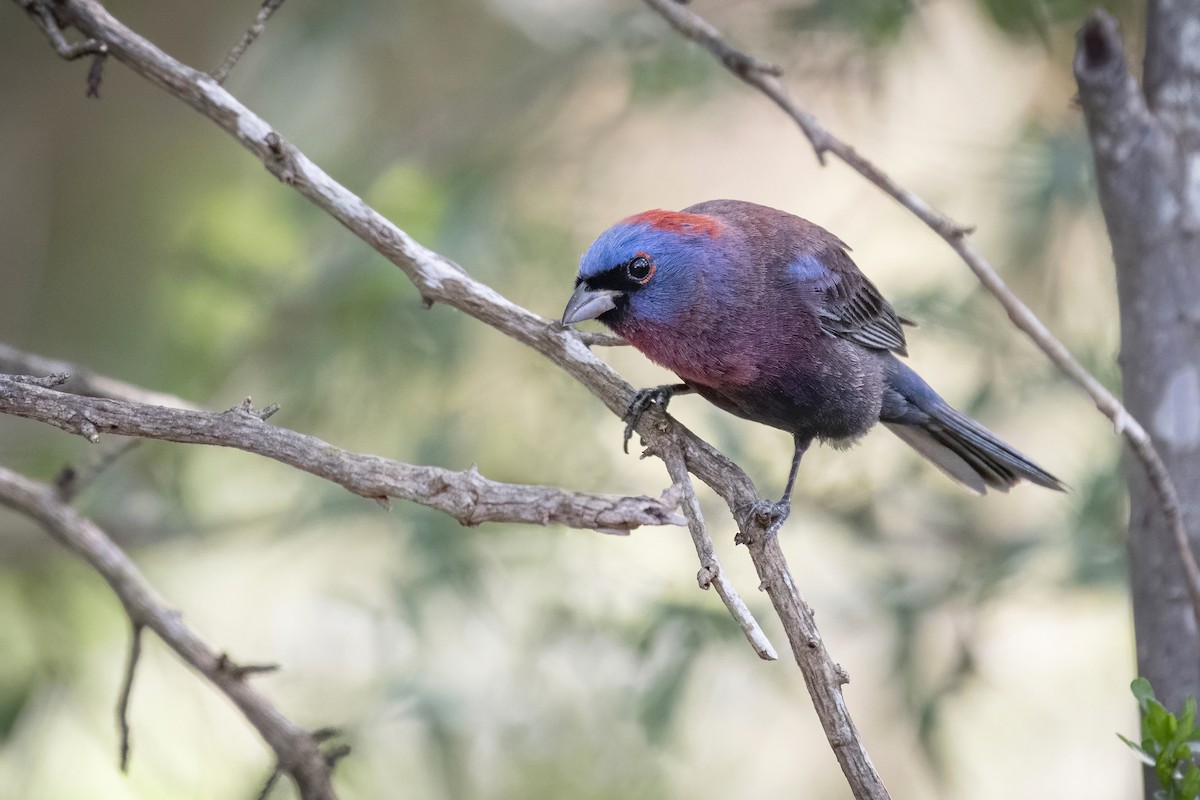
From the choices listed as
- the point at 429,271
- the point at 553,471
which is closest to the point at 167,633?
the point at 429,271

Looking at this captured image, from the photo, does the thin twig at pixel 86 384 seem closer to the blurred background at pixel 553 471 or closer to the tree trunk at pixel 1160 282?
the blurred background at pixel 553 471

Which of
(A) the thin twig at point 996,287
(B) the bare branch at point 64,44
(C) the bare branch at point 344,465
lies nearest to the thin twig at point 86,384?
(B) the bare branch at point 64,44

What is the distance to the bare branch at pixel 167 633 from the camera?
2.64 m

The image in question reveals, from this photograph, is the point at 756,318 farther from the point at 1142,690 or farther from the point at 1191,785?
the point at 1191,785

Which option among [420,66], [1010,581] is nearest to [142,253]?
[420,66]

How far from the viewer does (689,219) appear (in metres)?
2.80

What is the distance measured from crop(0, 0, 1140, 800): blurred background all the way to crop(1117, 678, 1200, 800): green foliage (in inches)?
64.6

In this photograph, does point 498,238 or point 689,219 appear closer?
point 689,219

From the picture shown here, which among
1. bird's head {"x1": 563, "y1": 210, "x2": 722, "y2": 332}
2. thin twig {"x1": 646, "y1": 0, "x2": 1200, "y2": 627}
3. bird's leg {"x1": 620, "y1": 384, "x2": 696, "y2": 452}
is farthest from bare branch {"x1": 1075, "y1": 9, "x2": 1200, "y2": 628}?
bird's leg {"x1": 620, "y1": 384, "x2": 696, "y2": 452}

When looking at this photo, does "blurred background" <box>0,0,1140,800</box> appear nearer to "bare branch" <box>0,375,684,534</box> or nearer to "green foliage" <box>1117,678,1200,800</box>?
"green foliage" <box>1117,678,1200,800</box>

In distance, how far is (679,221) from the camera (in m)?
2.77

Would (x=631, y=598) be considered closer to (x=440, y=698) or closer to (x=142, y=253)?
(x=440, y=698)

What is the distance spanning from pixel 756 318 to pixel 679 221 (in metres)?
0.31

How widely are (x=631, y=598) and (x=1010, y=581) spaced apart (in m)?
1.39
